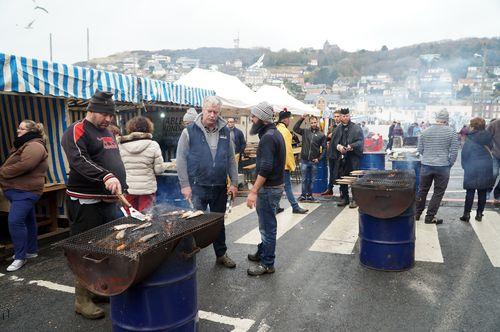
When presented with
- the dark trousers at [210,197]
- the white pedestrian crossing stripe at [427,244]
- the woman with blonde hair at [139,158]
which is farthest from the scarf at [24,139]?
the white pedestrian crossing stripe at [427,244]

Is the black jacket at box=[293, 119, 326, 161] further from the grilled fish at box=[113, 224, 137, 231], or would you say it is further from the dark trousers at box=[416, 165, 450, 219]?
the grilled fish at box=[113, 224, 137, 231]

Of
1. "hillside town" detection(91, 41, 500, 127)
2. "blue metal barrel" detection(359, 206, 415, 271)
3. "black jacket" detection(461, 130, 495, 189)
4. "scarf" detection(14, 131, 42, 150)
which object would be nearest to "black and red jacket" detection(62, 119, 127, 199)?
"scarf" detection(14, 131, 42, 150)

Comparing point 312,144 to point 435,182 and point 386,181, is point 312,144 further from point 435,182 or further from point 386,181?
point 386,181

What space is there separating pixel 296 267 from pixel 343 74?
366 feet

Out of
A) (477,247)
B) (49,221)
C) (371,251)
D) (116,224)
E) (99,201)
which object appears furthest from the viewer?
(49,221)

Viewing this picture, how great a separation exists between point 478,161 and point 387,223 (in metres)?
3.35

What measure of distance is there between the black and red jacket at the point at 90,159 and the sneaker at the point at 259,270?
1.82 meters

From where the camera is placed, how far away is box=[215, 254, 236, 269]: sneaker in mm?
4742

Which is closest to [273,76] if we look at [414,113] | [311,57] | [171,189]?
[311,57]

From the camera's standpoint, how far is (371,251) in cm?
463

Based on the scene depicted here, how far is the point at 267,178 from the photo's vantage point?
169 inches

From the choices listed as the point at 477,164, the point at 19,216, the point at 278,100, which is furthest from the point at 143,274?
the point at 278,100

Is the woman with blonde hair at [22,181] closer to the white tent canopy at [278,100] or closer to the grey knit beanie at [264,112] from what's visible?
the grey knit beanie at [264,112]

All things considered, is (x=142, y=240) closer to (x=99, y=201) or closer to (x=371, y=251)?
(x=99, y=201)
